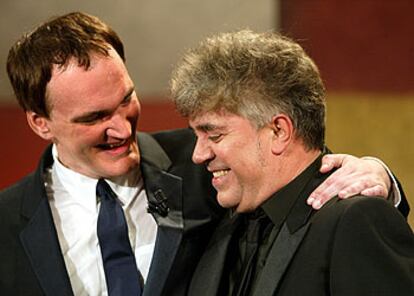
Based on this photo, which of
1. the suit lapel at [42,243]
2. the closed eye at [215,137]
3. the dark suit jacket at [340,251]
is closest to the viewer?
the dark suit jacket at [340,251]

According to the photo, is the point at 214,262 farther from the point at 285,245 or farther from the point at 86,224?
the point at 86,224

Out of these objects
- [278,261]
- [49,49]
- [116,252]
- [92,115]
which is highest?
[49,49]

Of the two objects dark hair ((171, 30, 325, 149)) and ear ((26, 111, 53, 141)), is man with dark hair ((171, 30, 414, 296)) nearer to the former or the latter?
dark hair ((171, 30, 325, 149))

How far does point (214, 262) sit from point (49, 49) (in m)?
0.55

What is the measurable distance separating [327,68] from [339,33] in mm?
130

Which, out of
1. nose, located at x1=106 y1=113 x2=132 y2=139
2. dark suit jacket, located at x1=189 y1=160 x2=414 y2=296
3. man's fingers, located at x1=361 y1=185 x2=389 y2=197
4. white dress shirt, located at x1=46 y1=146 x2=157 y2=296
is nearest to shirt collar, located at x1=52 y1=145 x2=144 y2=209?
white dress shirt, located at x1=46 y1=146 x2=157 y2=296

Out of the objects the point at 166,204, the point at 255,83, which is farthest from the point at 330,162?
the point at 166,204

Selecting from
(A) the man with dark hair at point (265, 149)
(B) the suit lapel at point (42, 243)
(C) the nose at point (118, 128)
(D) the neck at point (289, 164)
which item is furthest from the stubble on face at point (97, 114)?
(D) the neck at point (289, 164)

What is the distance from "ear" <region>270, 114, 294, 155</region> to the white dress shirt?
0.42 metres

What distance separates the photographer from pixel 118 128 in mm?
1651

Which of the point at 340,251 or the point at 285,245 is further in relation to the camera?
the point at 285,245

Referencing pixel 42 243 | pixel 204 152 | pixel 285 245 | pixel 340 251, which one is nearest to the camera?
pixel 340 251

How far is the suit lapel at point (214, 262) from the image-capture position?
4.88 ft

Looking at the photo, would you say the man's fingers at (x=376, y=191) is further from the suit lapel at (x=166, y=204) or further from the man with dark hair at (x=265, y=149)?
the suit lapel at (x=166, y=204)
